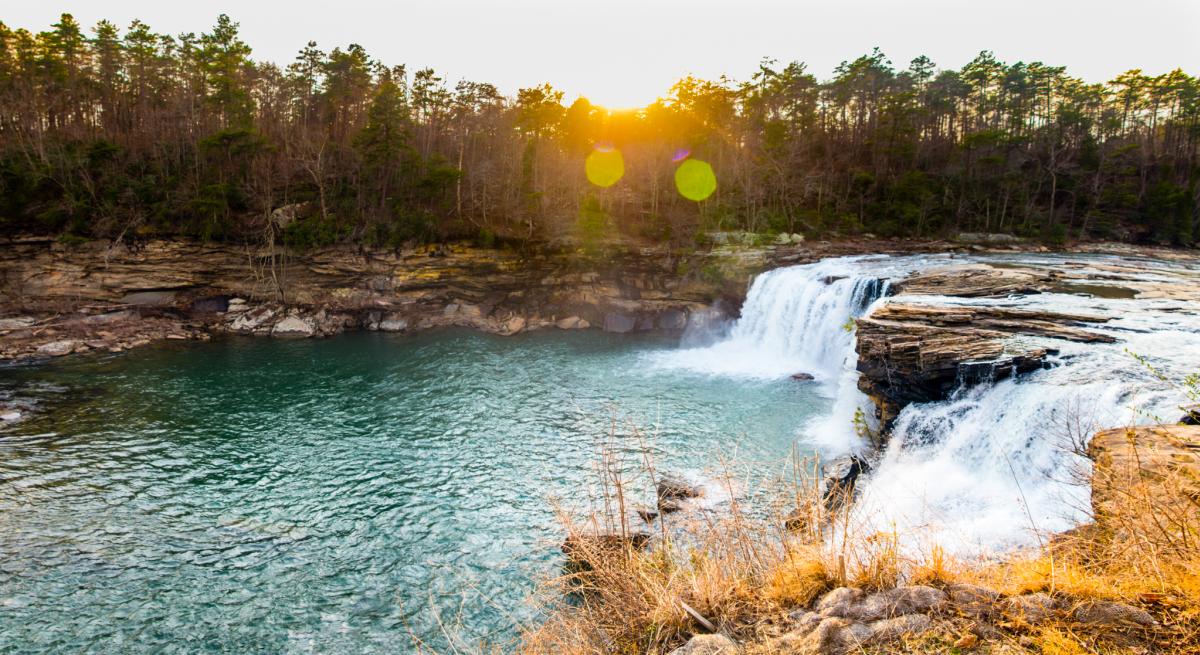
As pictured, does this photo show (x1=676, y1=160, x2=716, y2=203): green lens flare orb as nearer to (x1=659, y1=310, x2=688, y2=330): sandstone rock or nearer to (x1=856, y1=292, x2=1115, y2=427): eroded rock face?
(x1=659, y1=310, x2=688, y2=330): sandstone rock

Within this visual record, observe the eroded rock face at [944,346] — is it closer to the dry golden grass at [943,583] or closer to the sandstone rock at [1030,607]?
the dry golden grass at [943,583]

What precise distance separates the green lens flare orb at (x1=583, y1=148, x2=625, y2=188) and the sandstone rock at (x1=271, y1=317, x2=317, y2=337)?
19.0m

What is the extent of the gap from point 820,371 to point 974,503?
11.2 meters

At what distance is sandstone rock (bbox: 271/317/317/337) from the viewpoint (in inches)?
1104

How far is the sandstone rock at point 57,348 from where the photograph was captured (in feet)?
73.2

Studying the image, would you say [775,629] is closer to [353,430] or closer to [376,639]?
[376,639]

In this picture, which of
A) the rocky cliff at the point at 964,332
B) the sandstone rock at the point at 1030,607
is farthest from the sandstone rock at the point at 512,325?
the sandstone rock at the point at 1030,607

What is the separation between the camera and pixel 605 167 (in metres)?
38.9

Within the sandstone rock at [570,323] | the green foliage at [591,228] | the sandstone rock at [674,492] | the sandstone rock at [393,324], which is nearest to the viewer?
the sandstone rock at [674,492]

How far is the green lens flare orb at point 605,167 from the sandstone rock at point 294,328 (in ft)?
62.5

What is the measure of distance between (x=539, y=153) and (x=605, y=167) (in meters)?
4.55

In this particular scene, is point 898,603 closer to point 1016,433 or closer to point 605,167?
point 1016,433

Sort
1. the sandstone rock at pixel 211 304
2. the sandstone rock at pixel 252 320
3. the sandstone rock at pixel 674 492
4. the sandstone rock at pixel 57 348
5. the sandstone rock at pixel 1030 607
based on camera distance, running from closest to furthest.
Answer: the sandstone rock at pixel 1030 607 < the sandstone rock at pixel 674 492 < the sandstone rock at pixel 57 348 < the sandstone rock at pixel 252 320 < the sandstone rock at pixel 211 304

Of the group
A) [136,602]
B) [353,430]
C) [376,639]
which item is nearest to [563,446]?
[353,430]
